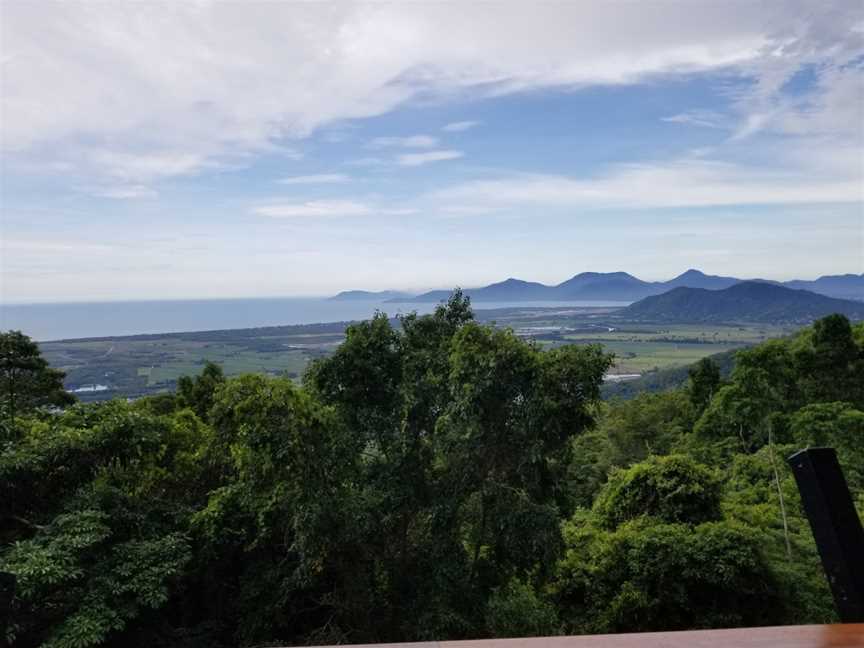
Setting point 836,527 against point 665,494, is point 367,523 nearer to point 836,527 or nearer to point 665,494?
point 836,527

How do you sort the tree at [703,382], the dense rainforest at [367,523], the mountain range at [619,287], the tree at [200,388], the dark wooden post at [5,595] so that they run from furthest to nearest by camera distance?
1. the mountain range at [619,287]
2. the tree at [703,382]
3. the tree at [200,388]
4. the dense rainforest at [367,523]
5. the dark wooden post at [5,595]

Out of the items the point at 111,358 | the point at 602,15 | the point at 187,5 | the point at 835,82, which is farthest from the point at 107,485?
the point at 111,358

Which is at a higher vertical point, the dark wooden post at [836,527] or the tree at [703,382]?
the dark wooden post at [836,527]

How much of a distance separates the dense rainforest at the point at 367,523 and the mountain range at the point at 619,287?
287 ft

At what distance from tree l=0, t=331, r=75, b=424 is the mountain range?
84755 mm

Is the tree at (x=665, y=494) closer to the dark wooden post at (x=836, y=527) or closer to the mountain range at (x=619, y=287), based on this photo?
the dark wooden post at (x=836, y=527)

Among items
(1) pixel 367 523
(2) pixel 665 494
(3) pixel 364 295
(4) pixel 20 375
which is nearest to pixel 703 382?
(2) pixel 665 494

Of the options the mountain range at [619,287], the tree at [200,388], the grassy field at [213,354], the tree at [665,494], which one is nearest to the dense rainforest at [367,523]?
the tree at [665,494]

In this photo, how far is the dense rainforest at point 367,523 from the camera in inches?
173

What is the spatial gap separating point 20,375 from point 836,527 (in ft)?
32.1

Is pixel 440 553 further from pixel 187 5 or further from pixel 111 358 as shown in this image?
pixel 111 358

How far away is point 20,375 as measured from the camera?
26.6ft

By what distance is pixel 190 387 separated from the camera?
10453mm

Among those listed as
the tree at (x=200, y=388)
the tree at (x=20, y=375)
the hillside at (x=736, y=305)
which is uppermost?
the tree at (x=20, y=375)
